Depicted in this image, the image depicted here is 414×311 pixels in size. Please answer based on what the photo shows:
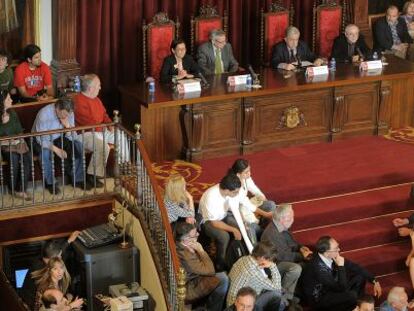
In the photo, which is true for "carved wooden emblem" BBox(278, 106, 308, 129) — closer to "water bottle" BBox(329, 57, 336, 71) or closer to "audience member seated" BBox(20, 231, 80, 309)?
"water bottle" BBox(329, 57, 336, 71)

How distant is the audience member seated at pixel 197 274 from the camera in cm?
921

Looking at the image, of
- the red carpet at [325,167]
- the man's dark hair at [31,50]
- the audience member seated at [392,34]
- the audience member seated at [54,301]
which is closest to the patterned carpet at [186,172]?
the red carpet at [325,167]

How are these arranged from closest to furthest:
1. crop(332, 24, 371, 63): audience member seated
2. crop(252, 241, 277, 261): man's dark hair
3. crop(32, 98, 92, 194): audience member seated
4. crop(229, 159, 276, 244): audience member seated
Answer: crop(252, 241, 277, 261): man's dark hair → crop(229, 159, 276, 244): audience member seated → crop(32, 98, 92, 194): audience member seated → crop(332, 24, 371, 63): audience member seated

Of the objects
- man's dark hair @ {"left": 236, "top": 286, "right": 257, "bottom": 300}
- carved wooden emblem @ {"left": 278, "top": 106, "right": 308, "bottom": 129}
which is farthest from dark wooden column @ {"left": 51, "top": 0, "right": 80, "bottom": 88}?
man's dark hair @ {"left": 236, "top": 286, "right": 257, "bottom": 300}

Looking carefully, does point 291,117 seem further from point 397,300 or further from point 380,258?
point 397,300

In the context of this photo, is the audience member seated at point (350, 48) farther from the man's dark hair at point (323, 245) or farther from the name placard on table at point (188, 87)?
the man's dark hair at point (323, 245)

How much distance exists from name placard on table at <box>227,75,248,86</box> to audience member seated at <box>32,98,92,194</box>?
2186 millimetres

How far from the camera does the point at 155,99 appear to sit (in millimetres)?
11469

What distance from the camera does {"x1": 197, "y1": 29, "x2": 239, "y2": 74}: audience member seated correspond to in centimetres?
1245

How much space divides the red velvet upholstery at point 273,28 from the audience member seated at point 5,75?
3276mm

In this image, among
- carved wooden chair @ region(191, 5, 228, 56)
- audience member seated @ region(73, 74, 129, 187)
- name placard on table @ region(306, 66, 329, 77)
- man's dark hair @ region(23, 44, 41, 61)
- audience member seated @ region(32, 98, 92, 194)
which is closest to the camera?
audience member seated @ region(32, 98, 92, 194)

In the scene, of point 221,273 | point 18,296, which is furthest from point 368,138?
point 18,296

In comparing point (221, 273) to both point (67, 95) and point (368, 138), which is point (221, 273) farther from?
point (368, 138)

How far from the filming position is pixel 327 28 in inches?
538
